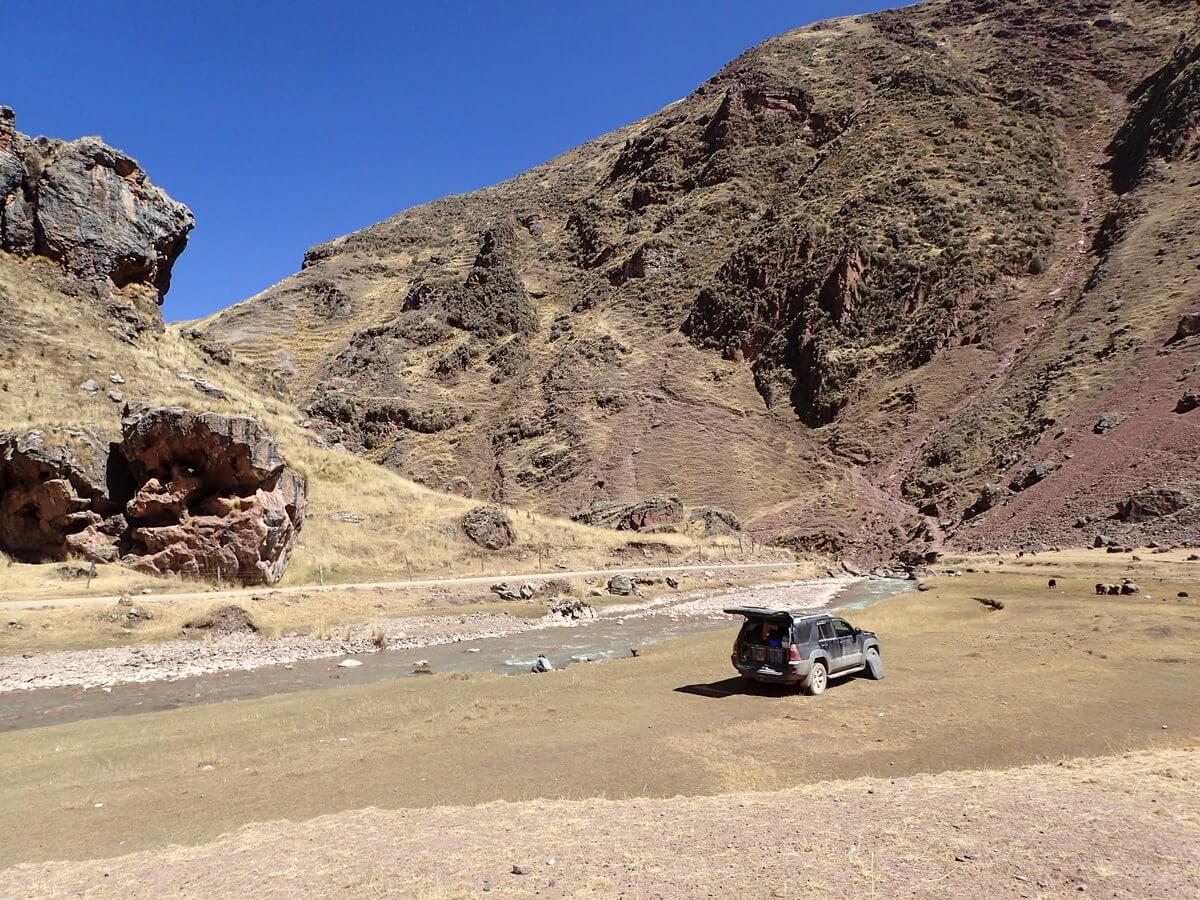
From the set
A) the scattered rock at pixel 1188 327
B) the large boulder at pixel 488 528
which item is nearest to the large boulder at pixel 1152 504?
the scattered rock at pixel 1188 327

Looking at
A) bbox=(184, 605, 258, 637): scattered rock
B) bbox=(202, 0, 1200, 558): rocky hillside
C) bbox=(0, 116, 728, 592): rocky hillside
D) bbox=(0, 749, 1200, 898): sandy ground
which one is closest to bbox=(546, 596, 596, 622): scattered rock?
bbox=(0, 116, 728, 592): rocky hillside

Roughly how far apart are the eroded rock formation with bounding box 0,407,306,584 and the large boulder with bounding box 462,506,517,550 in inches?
490

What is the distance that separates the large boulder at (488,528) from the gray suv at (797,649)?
27653 millimetres

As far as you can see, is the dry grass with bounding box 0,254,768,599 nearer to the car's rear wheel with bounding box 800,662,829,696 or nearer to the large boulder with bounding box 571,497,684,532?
the large boulder with bounding box 571,497,684,532

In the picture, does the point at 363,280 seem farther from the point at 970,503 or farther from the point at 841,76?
the point at 970,503

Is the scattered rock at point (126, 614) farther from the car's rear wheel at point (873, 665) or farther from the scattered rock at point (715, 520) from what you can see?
the scattered rock at point (715, 520)

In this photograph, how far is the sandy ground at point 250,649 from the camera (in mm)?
17516

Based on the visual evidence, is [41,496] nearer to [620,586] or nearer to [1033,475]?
[620,586]

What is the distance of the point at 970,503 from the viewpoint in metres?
48.9

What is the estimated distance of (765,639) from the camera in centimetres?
1382

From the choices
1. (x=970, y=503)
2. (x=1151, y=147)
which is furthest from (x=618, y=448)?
(x=1151, y=147)

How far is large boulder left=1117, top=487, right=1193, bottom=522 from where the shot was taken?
35375 mm

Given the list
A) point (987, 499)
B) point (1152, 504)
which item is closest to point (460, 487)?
point (987, 499)

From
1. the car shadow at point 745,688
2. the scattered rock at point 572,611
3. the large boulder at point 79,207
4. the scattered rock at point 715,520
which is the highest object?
the large boulder at point 79,207
